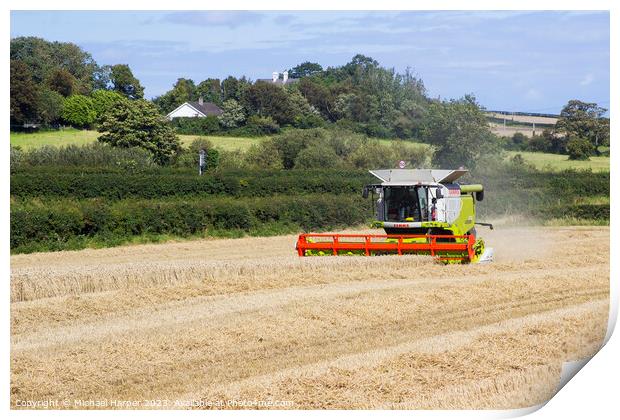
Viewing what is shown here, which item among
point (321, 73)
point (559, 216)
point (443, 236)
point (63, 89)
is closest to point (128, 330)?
point (443, 236)

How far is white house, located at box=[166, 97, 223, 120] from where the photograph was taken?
36.8 metres

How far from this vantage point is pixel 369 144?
3575 cm

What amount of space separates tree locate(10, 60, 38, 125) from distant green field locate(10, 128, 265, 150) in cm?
216

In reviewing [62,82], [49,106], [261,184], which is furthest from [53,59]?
[261,184]

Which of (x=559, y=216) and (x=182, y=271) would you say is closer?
(x=182, y=271)

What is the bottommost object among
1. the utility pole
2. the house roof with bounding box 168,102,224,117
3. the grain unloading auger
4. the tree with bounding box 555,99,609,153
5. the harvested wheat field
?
the harvested wheat field

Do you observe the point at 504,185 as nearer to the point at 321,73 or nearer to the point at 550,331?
the point at 321,73

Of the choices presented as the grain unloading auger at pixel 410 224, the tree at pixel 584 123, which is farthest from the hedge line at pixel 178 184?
the grain unloading auger at pixel 410 224

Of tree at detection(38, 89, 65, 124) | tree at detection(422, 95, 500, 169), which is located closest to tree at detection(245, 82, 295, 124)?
tree at detection(422, 95, 500, 169)

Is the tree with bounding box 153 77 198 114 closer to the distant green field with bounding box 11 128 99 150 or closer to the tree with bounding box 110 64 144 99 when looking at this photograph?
the tree with bounding box 110 64 144 99

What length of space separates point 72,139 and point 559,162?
652 inches

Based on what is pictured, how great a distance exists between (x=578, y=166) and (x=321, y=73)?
9.66 m

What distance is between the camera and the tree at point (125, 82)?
3112cm

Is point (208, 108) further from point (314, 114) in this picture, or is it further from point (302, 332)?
point (302, 332)
